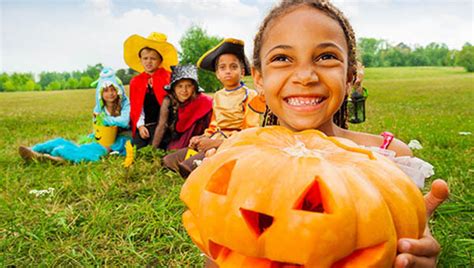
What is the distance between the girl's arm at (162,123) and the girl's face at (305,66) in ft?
14.5

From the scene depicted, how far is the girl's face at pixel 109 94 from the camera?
6891 mm

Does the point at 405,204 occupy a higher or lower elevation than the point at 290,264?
higher

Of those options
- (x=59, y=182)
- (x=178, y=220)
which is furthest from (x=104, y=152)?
(x=178, y=220)

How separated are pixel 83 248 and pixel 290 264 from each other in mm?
1928

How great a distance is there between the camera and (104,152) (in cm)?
616

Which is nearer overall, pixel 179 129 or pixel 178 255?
pixel 178 255

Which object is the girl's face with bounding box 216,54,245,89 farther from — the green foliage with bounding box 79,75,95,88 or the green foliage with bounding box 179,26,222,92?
the green foliage with bounding box 79,75,95,88

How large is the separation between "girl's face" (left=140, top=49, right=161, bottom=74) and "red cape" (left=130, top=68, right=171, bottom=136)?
3.2 inches

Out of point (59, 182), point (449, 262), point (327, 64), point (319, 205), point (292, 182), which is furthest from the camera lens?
point (59, 182)

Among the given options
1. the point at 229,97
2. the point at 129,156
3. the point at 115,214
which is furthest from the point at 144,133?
the point at 115,214

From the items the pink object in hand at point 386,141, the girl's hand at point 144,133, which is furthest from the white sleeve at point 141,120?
the pink object in hand at point 386,141

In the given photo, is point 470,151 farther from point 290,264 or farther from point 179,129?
point 290,264

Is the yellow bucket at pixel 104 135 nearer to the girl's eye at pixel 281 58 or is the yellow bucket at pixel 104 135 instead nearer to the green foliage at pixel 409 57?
the girl's eye at pixel 281 58

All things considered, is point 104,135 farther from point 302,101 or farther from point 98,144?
point 302,101
